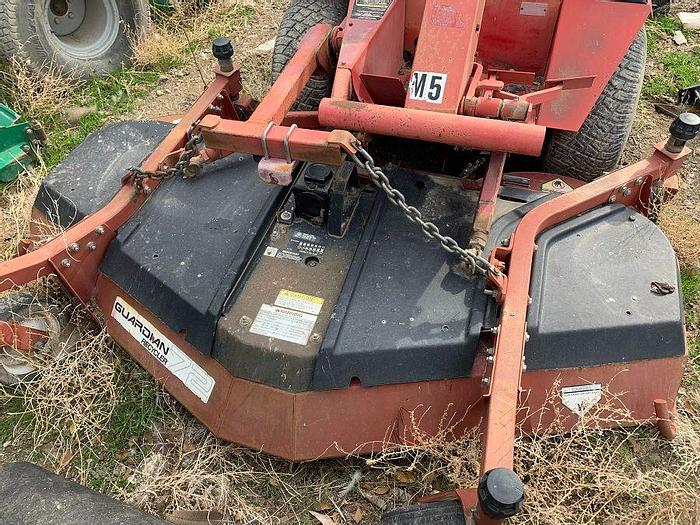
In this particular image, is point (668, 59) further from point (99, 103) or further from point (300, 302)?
point (99, 103)

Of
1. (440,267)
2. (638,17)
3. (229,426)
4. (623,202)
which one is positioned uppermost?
(638,17)

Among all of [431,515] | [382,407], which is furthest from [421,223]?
[431,515]

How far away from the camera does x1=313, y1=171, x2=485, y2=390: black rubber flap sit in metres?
2.14

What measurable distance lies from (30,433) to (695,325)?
9.71 feet

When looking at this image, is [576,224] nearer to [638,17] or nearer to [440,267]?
[440,267]

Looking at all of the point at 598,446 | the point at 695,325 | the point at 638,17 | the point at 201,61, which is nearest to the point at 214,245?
the point at 598,446

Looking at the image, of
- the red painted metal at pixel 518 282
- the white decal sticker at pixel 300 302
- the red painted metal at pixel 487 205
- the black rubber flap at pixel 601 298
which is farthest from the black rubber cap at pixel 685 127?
the white decal sticker at pixel 300 302

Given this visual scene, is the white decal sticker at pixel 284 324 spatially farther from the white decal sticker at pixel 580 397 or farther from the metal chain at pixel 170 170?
the white decal sticker at pixel 580 397

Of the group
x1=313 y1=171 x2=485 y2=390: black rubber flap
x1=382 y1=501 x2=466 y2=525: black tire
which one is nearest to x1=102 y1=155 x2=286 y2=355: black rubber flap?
x1=313 y1=171 x2=485 y2=390: black rubber flap

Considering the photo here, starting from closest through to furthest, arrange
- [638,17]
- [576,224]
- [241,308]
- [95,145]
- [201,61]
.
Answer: [241,308], [576,224], [638,17], [95,145], [201,61]

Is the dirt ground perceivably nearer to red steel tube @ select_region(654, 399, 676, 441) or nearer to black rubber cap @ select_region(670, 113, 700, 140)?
red steel tube @ select_region(654, 399, 676, 441)

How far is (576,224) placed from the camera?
2.46 m

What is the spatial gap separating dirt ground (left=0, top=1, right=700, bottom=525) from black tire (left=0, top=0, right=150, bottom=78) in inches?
87.2

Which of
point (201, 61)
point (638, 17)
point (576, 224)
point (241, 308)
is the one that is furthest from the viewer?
point (201, 61)
